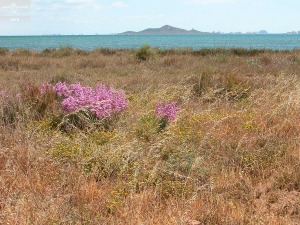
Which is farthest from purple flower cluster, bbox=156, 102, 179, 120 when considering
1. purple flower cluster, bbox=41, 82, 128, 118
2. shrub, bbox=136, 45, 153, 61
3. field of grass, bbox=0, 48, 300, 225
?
shrub, bbox=136, 45, 153, 61

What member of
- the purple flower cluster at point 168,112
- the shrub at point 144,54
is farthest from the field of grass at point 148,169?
the shrub at point 144,54

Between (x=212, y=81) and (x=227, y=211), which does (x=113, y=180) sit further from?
(x=212, y=81)

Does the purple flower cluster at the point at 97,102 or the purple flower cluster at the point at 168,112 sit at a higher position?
the purple flower cluster at the point at 97,102

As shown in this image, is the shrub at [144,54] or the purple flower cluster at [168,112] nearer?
the purple flower cluster at [168,112]

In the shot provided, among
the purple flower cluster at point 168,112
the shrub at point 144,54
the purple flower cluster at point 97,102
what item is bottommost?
the purple flower cluster at point 168,112

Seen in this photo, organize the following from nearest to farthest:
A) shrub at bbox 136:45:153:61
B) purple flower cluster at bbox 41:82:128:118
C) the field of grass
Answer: the field of grass < purple flower cluster at bbox 41:82:128:118 < shrub at bbox 136:45:153:61

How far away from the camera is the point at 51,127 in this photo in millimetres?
5305

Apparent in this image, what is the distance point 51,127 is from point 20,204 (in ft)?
7.87

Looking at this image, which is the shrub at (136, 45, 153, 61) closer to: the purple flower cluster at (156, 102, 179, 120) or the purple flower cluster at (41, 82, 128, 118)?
the purple flower cluster at (41, 82, 128, 118)

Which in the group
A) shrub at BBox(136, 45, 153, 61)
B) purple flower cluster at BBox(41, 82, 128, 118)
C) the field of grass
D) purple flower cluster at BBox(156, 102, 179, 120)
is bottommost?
the field of grass

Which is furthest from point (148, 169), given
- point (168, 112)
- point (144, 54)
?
point (144, 54)

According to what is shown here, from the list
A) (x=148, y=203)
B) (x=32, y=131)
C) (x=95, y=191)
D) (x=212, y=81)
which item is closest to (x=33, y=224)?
(x=95, y=191)

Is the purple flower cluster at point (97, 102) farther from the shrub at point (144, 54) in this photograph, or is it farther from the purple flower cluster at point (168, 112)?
the shrub at point (144, 54)

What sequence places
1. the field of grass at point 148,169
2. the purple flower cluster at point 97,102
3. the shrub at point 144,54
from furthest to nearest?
the shrub at point 144,54
the purple flower cluster at point 97,102
the field of grass at point 148,169
